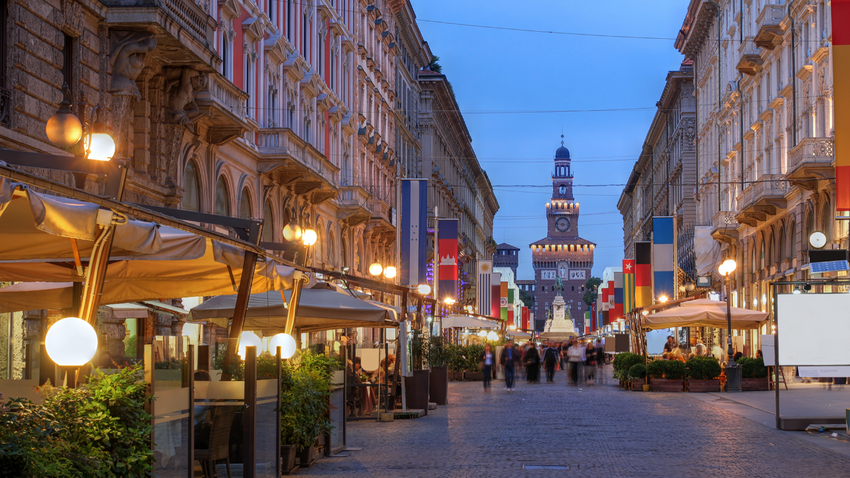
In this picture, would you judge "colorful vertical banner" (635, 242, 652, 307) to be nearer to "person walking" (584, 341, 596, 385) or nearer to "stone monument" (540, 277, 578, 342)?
"person walking" (584, 341, 596, 385)

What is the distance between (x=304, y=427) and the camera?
13.4 m

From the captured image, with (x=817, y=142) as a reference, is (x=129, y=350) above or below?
below

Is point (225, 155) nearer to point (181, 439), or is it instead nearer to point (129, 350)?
point (129, 350)

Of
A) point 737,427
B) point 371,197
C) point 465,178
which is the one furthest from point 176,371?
point 465,178

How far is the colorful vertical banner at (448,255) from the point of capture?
47781 mm

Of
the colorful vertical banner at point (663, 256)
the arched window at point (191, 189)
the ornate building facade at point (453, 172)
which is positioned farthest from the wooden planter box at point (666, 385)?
the ornate building facade at point (453, 172)

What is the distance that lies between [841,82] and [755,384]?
14971 millimetres

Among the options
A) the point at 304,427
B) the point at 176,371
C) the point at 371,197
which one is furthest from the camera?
the point at 371,197

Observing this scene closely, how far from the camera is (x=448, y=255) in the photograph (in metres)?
48.3

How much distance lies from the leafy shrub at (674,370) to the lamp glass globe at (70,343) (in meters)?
26.6

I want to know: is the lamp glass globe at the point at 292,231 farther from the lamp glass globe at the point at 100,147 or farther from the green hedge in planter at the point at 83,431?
the green hedge in planter at the point at 83,431

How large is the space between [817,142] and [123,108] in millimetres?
22496

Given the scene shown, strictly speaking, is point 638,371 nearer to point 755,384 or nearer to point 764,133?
point 755,384

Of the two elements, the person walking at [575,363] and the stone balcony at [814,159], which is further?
the person walking at [575,363]
